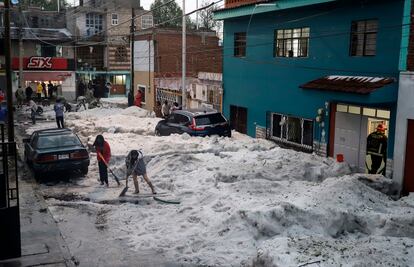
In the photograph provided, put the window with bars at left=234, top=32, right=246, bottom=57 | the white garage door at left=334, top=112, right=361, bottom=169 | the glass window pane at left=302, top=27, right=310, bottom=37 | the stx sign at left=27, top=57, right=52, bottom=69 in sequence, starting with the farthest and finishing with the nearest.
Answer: the stx sign at left=27, top=57, right=52, bottom=69 → the window with bars at left=234, top=32, right=246, bottom=57 → the glass window pane at left=302, top=27, right=310, bottom=37 → the white garage door at left=334, top=112, right=361, bottom=169

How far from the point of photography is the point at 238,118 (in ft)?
81.8

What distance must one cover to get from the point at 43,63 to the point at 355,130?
36490mm

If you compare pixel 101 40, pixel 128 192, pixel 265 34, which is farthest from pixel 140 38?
pixel 128 192

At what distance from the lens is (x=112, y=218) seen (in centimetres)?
1188

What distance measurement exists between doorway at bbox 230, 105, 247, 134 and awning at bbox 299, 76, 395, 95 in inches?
262

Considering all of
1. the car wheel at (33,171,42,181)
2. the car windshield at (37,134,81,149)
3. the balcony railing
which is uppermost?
the balcony railing

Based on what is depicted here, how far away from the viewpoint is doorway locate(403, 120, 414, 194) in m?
14.3

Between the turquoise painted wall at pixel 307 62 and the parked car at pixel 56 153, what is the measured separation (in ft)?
28.7

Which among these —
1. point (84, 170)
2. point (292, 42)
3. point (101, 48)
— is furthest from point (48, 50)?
point (84, 170)

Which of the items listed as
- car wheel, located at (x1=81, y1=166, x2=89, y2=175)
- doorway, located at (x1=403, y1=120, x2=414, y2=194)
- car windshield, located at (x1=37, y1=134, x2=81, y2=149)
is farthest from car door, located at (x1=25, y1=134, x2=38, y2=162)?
doorway, located at (x1=403, y1=120, x2=414, y2=194)

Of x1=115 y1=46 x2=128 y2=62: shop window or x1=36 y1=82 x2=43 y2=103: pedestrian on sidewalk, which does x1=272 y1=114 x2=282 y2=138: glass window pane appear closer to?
x1=36 y1=82 x2=43 y2=103: pedestrian on sidewalk

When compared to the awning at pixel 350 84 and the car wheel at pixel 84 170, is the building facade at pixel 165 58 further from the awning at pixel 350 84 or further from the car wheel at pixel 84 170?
the car wheel at pixel 84 170

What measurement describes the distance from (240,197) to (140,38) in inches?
1204

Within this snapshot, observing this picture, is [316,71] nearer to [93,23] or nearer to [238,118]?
[238,118]
